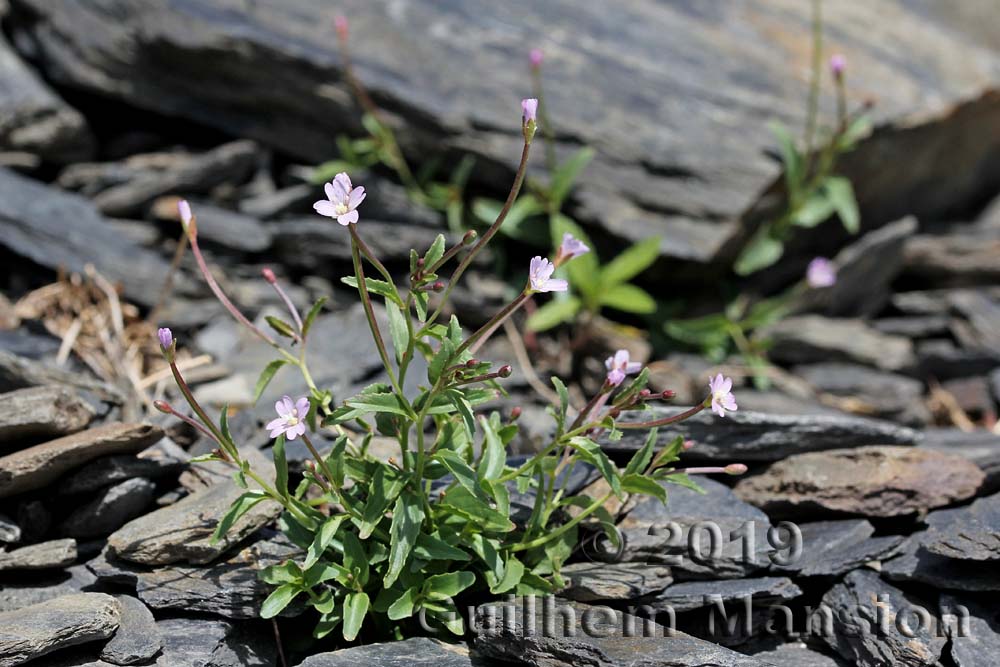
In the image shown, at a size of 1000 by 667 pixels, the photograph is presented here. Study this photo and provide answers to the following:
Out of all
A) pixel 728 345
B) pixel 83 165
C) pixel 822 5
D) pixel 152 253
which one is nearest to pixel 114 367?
pixel 152 253

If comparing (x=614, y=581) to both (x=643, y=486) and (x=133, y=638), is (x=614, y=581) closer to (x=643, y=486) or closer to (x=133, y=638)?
(x=643, y=486)

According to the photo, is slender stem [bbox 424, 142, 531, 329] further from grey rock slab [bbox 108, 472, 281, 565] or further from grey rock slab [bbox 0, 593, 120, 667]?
grey rock slab [bbox 0, 593, 120, 667]

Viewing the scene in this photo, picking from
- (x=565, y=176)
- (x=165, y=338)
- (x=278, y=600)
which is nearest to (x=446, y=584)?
(x=278, y=600)

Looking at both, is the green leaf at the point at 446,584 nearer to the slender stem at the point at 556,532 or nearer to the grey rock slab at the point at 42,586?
the slender stem at the point at 556,532

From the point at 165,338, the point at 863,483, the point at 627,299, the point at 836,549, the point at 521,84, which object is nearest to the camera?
the point at 165,338

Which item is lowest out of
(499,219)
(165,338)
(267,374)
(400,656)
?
(400,656)

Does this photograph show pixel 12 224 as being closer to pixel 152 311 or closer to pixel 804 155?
pixel 152 311
